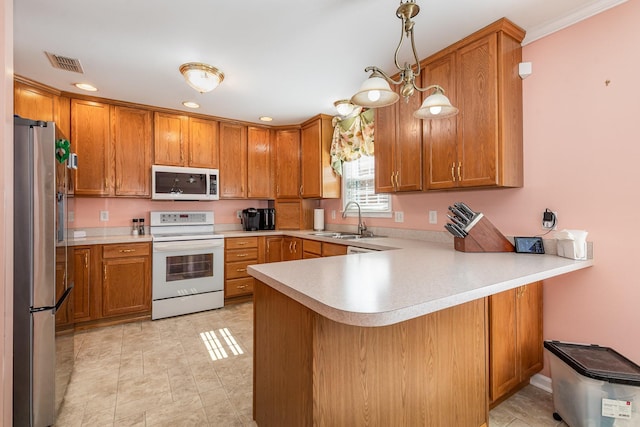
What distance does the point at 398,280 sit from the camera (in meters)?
1.22

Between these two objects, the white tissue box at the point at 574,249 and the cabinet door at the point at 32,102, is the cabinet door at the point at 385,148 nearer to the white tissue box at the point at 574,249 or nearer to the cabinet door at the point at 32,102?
the white tissue box at the point at 574,249

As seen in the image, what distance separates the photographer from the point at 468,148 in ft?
6.99

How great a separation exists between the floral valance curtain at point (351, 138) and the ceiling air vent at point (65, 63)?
Answer: 8.85 feet

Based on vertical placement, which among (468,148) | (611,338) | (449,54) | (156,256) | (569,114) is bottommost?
(611,338)

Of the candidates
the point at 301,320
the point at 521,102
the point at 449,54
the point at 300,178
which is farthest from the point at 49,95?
the point at 521,102

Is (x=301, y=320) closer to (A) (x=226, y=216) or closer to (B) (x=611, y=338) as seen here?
(B) (x=611, y=338)

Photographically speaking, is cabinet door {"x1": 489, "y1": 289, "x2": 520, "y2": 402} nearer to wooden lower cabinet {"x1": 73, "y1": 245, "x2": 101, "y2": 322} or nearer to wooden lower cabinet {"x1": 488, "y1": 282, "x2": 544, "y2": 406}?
wooden lower cabinet {"x1": 488, "y1": 282, "x2": 544, "y2": 406}

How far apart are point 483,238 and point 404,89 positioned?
3.89ft

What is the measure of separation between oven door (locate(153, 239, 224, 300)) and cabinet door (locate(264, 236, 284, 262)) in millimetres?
610

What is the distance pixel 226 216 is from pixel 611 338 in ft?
13.6

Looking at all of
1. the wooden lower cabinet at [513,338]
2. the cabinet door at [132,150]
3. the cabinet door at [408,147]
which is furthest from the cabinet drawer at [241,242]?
the wooden lower cabinet at [513,338]

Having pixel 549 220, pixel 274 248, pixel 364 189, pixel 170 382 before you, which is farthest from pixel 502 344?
pixel 274 248

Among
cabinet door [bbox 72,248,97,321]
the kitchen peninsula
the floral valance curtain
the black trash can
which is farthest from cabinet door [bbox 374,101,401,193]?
cabinet door [bbox 72,248,97,321]

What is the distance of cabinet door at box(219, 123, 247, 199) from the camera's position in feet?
13.3
